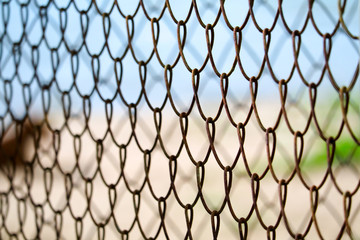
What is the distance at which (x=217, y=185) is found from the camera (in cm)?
233

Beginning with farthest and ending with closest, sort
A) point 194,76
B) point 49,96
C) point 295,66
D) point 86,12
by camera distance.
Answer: point 49,96 < point 86,12 < point 194,76 < point 295,66

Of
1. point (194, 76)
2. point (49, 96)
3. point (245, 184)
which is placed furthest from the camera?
point (245, 184)

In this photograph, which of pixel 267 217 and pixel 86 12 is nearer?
pixel 86 12

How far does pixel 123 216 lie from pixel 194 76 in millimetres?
1616

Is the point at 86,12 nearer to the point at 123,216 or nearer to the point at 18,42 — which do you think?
the point at 18,42

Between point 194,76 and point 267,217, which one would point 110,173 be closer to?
point 267,217

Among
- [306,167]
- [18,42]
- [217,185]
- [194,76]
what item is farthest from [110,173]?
[194,76]

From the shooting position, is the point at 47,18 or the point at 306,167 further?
the point at 306,167

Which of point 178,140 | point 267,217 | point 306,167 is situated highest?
point 178,140

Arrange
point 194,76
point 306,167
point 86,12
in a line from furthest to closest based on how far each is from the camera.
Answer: point 306,167, point 86,12, point 194,76

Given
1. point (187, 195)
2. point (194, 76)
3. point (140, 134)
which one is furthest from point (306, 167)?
point (194, 76)

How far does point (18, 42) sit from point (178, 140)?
1.21 metres

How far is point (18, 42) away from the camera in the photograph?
1.38 metres

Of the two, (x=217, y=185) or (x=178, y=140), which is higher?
Answer: (x=178, y=140)
